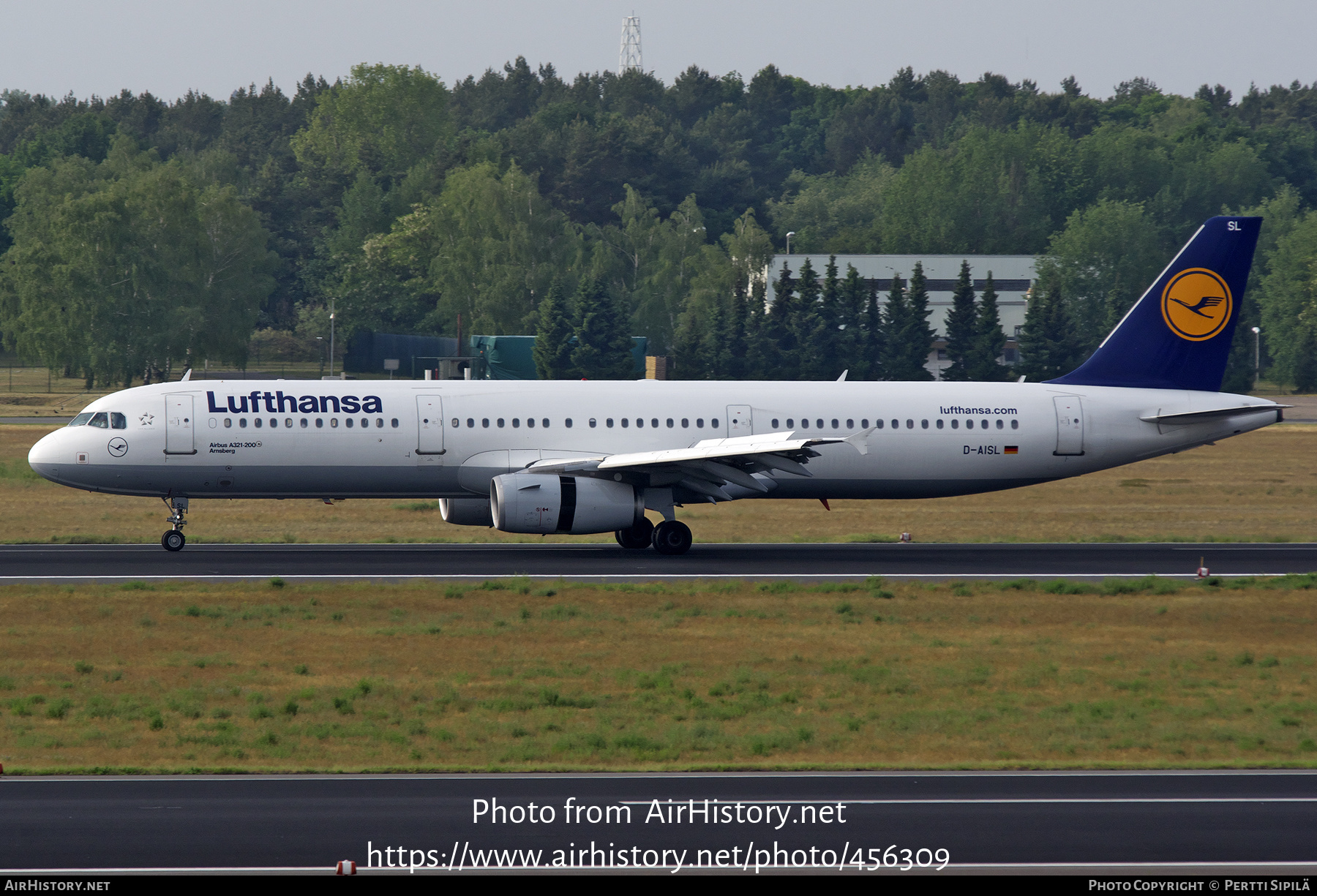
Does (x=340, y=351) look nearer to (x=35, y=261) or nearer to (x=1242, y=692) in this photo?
(x=35, y=261)

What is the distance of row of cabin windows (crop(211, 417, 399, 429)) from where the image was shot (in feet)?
111

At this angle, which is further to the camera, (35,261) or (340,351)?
(340,351)

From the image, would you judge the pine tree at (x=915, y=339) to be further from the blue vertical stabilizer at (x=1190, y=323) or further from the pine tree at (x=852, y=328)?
the blue vertical stabilizer at (x=1190, y=323)

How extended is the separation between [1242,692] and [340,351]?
127 meters

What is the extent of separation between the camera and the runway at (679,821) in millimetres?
12430

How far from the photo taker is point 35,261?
114750 millimetres

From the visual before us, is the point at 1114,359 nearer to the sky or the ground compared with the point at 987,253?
nearer to the ground

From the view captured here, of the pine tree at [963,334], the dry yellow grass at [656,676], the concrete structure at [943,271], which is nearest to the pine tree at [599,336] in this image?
the pine tree at [963,334]

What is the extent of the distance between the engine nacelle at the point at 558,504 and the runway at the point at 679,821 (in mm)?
16685

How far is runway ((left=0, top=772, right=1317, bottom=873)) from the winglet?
16.5 meters

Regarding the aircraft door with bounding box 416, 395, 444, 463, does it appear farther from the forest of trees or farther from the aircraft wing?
the forest of trees

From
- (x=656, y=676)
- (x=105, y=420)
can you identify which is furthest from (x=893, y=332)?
(x=656, y=676)

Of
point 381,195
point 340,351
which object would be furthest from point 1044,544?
point 381,195

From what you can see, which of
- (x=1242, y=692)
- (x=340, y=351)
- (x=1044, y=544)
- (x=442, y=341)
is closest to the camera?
(x=1242, y=692)
